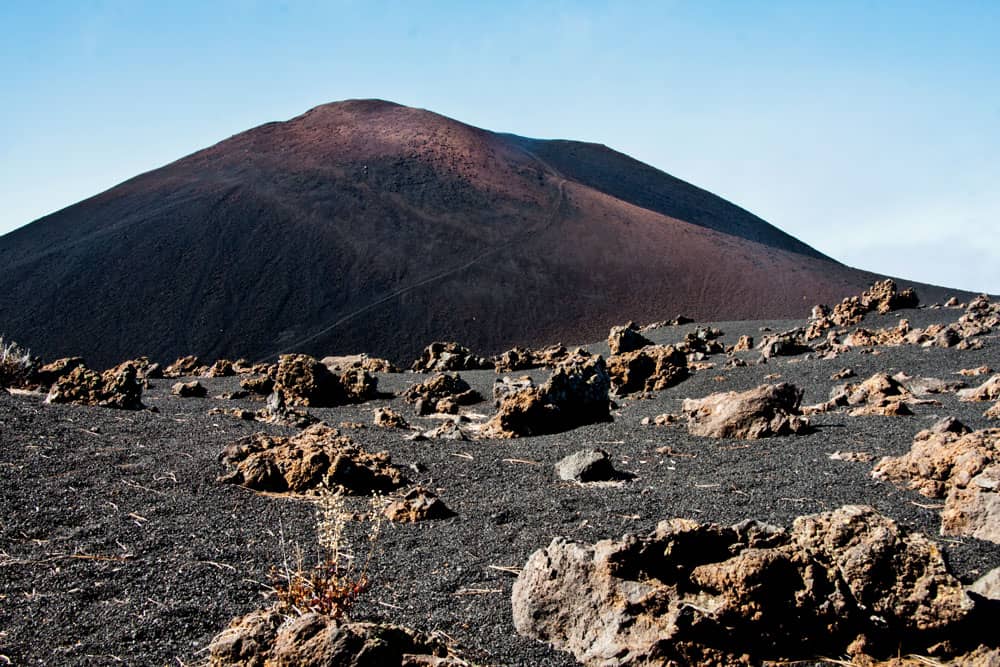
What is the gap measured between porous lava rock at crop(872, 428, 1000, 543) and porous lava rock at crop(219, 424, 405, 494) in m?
3.18

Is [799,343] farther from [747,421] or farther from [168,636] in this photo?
[168,636]

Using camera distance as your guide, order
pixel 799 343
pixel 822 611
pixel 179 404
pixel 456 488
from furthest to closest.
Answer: pixel 799 343, pixel 179 404, pixel 456 488, pixel 822 611

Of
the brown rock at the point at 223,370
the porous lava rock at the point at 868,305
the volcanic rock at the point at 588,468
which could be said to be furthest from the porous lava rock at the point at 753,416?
the brown rock at the point at 223,370

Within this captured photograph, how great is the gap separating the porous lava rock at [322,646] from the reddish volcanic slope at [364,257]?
62.5 ft

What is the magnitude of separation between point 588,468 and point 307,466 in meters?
1.85

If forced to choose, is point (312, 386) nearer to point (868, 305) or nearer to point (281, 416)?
point (281, 416)

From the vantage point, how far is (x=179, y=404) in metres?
9.09

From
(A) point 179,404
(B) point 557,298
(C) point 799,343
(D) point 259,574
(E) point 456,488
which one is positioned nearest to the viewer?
(D) point 259,574

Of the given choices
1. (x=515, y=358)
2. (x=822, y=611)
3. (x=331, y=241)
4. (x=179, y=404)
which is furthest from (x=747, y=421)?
(x=331, y=241)

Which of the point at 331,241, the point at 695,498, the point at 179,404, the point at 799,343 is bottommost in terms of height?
the point at 179,404

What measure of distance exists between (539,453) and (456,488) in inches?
55.4

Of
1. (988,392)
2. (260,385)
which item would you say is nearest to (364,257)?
(260,385)

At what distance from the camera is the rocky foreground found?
2.44m

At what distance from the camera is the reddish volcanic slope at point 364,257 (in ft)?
71.2
